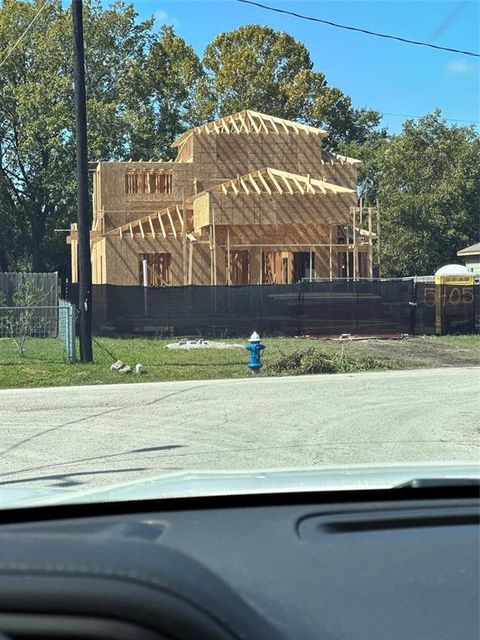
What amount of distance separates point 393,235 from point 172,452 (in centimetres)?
4407

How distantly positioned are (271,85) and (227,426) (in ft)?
177

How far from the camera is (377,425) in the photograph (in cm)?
1088

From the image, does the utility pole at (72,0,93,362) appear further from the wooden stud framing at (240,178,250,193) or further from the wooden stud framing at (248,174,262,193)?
the wooden stud framing at (248,174,262,193)

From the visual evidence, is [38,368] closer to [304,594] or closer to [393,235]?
[304,594]

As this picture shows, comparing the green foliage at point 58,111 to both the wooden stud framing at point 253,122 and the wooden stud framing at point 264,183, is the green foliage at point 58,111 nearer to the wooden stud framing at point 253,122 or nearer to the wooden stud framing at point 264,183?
the wooden stud framing at point 253,122

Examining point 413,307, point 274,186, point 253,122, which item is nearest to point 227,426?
point 413,307

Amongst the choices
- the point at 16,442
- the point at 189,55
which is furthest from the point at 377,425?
the point at 189,55

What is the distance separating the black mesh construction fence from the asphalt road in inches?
371

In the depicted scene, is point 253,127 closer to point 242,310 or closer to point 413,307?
point 242,310

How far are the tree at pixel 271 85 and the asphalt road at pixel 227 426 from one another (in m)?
47.3

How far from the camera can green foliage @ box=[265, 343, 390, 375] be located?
1795 centimetres

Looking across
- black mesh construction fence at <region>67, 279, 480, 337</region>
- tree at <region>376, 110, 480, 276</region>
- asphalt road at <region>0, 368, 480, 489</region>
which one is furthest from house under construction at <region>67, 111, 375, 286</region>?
tree at <region>376, 110, 480, 276</region>

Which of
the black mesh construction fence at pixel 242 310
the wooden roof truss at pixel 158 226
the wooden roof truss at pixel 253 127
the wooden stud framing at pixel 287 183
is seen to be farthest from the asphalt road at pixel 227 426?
the wooden roof truss at pixel 253 127

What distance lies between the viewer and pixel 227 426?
10914 millimetres
